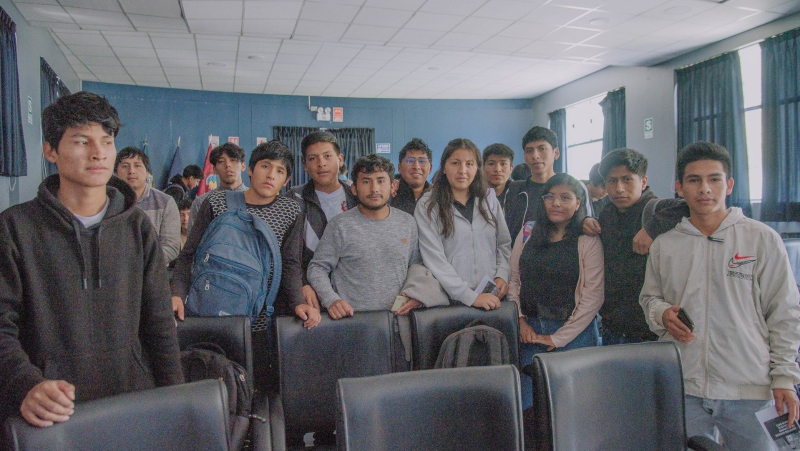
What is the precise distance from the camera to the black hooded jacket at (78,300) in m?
1.16

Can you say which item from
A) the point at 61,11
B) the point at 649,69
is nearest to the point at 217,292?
the point at 61,11

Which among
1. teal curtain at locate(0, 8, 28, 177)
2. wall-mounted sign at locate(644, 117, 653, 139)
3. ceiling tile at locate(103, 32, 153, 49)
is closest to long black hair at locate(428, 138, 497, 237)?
teal curtain at locate(0, 8, 28, 177)

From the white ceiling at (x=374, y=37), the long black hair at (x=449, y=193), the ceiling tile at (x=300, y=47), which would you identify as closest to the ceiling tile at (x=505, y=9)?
the white ceiling at (x=374, y=37)

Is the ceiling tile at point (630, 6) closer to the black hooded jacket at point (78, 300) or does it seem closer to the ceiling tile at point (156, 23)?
the ceiling tile at point (156, 23)

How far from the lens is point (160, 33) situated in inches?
202

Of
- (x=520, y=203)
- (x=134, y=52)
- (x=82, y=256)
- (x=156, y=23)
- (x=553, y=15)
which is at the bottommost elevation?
(x=82, y=256)

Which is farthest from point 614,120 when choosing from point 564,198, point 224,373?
point 224,373

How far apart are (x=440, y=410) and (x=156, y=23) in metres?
5.04

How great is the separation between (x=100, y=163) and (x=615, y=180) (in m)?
1.88

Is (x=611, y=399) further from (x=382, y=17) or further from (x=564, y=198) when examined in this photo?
(x=382, y=17)

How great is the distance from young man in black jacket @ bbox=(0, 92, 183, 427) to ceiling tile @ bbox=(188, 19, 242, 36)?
12.8 ft

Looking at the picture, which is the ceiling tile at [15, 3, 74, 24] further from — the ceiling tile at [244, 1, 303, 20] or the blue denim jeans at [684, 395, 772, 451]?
the blue denim jeans at [684, 395, 772, 451]

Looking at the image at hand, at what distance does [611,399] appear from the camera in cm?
129

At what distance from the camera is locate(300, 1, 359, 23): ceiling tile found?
14.3 feet
